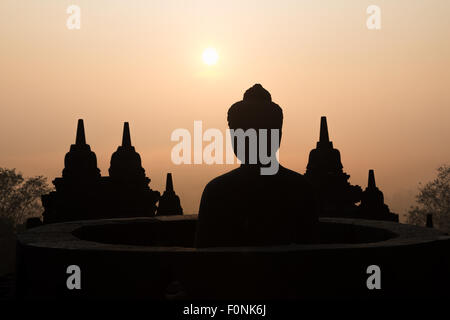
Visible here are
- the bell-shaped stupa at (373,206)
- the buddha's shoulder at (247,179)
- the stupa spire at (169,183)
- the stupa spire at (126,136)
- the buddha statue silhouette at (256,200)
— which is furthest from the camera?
the stupa spire at (126,136)

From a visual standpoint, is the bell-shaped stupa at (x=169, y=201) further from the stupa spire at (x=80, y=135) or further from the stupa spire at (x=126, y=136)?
the stupa spire at (x=80, y=135)

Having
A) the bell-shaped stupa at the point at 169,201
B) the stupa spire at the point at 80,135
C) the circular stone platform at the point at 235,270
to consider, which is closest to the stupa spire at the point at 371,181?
the bell-shaped stupa at the point at 169,201

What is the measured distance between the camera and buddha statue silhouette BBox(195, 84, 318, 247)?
6.95 meters

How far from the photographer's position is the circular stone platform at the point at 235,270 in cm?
537

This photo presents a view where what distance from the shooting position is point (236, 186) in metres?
7.04

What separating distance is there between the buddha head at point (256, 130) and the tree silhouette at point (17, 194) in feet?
128

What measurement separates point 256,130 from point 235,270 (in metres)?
2.34

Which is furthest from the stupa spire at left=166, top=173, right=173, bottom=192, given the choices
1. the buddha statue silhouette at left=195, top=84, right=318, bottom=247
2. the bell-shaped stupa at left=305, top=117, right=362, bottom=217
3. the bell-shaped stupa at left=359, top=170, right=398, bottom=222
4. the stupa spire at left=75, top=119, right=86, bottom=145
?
the buddha statue silhouette at left=195, top=84, right=318, bottom=247

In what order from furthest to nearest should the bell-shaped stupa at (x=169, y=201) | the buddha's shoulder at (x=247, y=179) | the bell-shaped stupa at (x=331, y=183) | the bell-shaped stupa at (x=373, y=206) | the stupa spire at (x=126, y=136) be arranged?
the stupa spire at (x=126, y=136) < the bell-shaped stupa at (x=169, y=201) < the bell-shaped stupa at (x=331, y=183) < the bell-shaped stupa at (x=373, y=206) < the buddha's shoulder at (x=247, y=179)

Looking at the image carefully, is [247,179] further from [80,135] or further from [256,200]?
[80,135]

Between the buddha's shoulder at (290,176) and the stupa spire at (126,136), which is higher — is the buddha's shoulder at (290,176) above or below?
below

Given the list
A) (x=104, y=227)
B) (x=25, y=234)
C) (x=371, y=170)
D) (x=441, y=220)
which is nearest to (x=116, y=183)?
(x=371, y=170)

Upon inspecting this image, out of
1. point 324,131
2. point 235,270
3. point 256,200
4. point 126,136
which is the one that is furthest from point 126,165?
point 235,270
